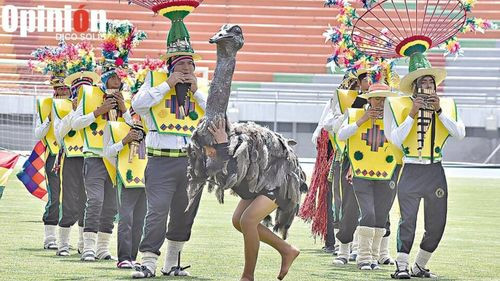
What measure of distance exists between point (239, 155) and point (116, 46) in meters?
2.77

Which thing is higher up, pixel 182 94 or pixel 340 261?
pixel 182 94

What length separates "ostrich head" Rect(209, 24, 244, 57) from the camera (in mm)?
8281

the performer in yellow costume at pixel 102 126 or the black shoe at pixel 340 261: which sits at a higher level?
the performer in yellow costume at pixel 102 126

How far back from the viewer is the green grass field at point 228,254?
9681 millimetres

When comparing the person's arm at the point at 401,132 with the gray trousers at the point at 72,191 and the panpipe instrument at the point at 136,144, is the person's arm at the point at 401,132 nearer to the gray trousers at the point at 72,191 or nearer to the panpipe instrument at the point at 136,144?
the panpipe instrument at the point at 136,144

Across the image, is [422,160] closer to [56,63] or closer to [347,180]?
[347,180]

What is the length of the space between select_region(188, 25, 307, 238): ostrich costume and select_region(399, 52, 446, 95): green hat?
5.36 ft

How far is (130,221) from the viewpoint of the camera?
10047 mm

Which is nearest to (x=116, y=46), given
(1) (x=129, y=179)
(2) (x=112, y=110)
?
(2) (x=112, y=110)

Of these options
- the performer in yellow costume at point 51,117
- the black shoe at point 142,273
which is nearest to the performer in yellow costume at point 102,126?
the performer in yellow costume at point 51,117

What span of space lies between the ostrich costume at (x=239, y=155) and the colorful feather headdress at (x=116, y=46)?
2.30m

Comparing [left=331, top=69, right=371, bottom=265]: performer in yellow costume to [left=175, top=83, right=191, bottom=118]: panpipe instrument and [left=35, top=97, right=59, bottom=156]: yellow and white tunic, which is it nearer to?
[left=175, top=83, right=191, bottom=118]: panpipe instrument

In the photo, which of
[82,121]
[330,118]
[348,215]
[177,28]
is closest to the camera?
[177,28]

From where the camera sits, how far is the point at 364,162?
36.0ft
